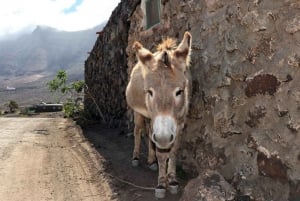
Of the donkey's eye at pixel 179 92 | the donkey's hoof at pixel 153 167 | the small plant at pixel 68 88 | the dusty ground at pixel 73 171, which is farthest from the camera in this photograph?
the small plant at pixel 68 88

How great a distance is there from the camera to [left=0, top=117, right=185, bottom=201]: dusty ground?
20.1ft

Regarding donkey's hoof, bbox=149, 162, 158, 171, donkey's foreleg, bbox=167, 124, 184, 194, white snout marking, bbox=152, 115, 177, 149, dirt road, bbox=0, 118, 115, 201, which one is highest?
white snout marking, bbox=152, 115, 177, 149

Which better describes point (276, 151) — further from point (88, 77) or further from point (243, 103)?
point (88, 77)

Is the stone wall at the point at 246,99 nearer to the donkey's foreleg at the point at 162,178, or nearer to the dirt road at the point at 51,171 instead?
the donkey's foreleg at the point at 162,178

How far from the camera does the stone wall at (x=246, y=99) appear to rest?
4449 mm

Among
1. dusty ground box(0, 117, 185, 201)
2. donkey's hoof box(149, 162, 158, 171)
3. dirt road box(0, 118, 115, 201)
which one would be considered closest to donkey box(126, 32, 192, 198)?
dusty ground box(0, 117, 185, 201)

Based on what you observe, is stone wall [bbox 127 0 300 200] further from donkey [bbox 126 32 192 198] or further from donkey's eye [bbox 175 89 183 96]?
donkey's eye [bbox 175 89 183 96]

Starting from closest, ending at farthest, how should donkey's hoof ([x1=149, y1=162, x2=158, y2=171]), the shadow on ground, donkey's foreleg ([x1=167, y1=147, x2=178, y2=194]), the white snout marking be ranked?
1. the white snout marking
2. donkey's foreleg ([x1=167, y1=147, x2=178, y2=194])
3. the shadow on ground
4. donkey's hoof ([x1=149, y1=162, x2=158, y2=171])

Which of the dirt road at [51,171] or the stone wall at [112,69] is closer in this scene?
the dirt road at [51,171]

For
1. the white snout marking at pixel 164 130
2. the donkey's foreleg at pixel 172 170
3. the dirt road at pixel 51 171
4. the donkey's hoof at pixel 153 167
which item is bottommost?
the dirt road at pixel 51 171

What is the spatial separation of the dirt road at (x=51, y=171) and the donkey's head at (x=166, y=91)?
68.7 inches

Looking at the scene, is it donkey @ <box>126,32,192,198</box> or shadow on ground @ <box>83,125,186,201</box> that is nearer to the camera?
donkey @ <box>126,32,192,198</box>

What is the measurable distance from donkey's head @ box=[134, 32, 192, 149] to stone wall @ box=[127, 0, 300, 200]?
0.61m

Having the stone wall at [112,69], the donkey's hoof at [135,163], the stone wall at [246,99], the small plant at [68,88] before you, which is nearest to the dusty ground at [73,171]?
the donkey's hoof at [135,163]
